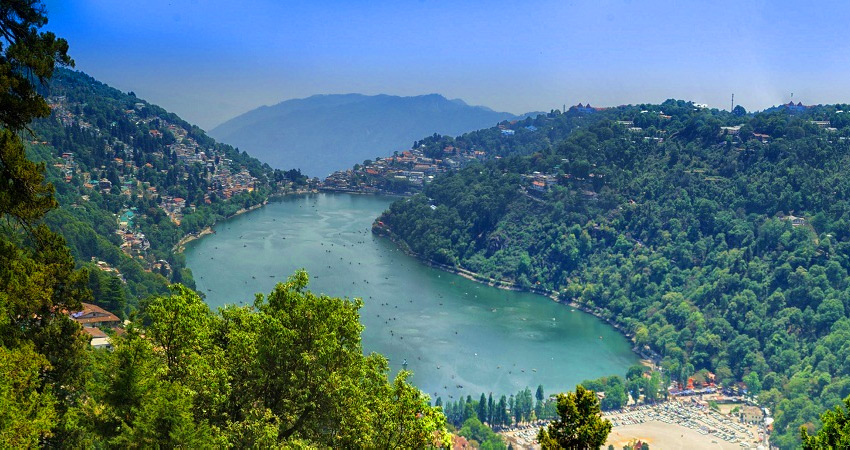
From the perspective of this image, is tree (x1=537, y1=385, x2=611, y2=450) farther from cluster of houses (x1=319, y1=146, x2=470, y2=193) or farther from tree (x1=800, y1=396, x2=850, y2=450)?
cluster of houses (x1=319, y1=146, x2=470, y2=193)

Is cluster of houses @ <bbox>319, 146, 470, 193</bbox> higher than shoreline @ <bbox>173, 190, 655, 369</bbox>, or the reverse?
cluster of houses @ <bbox>319, 146, 470, 193</bbox>

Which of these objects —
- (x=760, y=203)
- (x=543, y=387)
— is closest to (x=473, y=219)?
(x=760, y=203)

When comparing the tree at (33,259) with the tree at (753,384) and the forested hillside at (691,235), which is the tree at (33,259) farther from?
the tree at (753,384)

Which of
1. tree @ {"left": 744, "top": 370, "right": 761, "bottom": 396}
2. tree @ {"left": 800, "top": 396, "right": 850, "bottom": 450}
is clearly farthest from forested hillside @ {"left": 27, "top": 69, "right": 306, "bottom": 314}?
tree @ {"left": 744, "top": 370, "right": 761, "bottom": 396}

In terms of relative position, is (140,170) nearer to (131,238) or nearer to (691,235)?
(131,238)

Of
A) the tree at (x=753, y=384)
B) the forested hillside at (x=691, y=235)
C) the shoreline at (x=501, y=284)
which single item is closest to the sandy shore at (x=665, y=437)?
the forested hillside at (x=691, y=235)

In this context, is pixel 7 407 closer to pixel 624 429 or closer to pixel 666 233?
pixel 624 429

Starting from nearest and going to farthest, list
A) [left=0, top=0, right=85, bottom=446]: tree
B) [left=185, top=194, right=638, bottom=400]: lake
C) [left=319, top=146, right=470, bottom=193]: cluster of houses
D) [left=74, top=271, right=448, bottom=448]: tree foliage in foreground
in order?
1. [left=74, top=271, right=448, bottom=448]: tree foliage in foreground
2. [left=0, top=0, right=85, bottom=446]: tree
3. [left=185, top=194, right=638, bottom=400]: lake
4. [left=319, top=146, right=470, bottom=193]: cluster of houses
